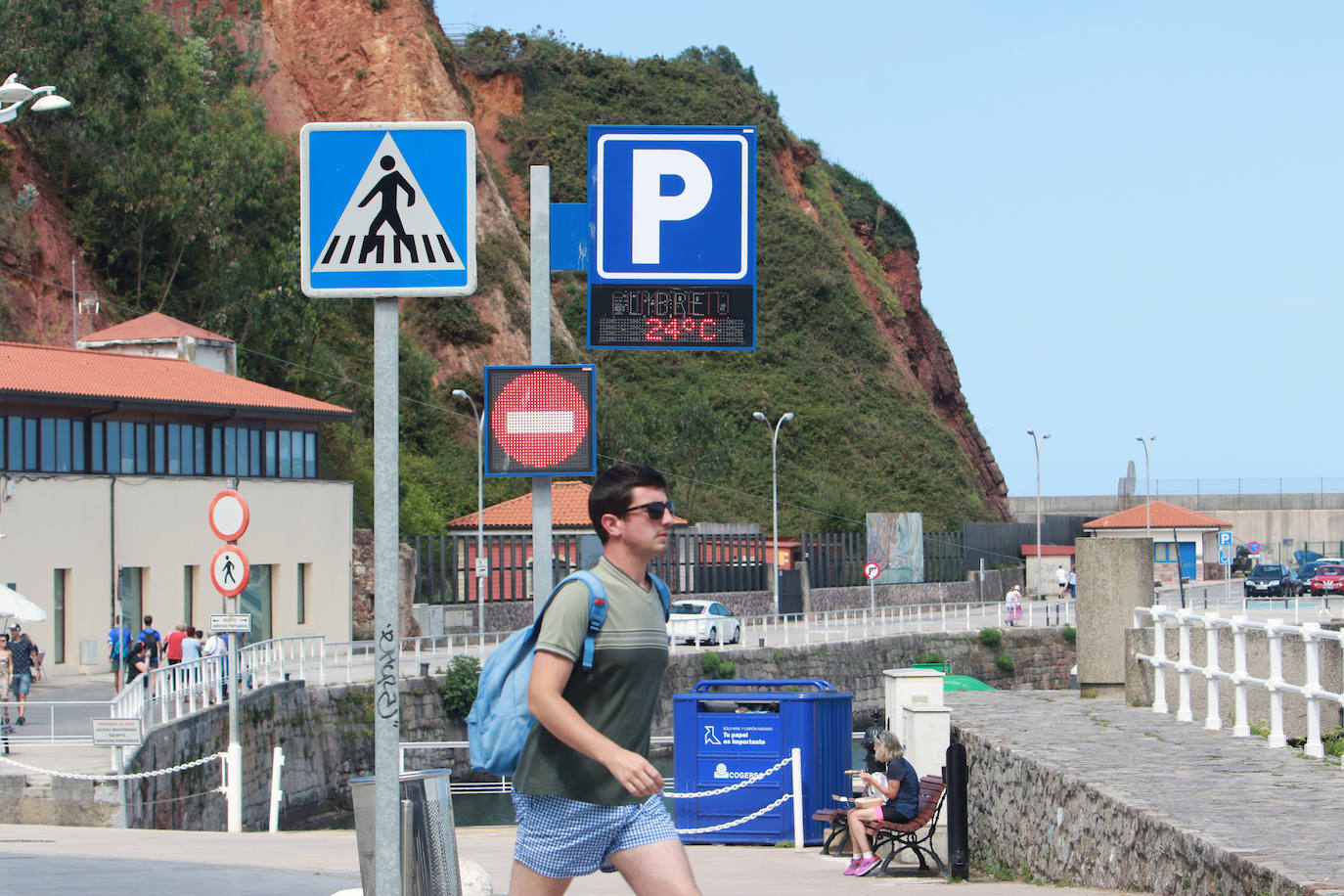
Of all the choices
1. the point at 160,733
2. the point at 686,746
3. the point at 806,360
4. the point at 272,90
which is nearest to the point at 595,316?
the point at 686,746

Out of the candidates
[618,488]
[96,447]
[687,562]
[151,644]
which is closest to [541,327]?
[618,488]

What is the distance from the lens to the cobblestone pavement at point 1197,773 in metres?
6.82

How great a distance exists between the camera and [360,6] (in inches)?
3226

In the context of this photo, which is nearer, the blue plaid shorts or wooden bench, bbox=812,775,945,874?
the blue plaid shorts

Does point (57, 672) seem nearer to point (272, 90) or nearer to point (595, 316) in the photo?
point (595, 316)

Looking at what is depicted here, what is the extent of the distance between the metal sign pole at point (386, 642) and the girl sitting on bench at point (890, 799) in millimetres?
8048

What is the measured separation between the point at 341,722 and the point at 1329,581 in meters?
47.1

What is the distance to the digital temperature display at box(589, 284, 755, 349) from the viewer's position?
905cm

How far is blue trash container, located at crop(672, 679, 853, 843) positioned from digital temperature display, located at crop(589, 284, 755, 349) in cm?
685

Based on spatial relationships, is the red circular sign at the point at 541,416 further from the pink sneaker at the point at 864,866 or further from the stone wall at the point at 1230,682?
the stone wall at the point at 1230,682

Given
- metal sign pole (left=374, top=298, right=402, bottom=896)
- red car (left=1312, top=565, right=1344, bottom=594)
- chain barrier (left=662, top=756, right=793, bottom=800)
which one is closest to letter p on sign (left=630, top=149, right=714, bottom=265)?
metal sign pole (left=374, top=298, right=402, bottom=896)

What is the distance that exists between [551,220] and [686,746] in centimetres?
788

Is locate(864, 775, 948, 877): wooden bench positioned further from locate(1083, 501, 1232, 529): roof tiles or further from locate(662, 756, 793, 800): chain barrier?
locate(1083, 501, 1232, 529): roof tiles

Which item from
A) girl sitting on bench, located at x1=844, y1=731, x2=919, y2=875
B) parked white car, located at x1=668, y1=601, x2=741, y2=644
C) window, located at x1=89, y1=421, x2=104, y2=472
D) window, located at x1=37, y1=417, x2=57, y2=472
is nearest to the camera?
girl sitting on bench, located at x1=844, y1=731, x2=919, y2=875
